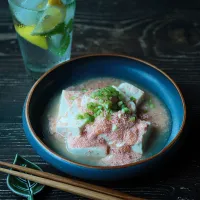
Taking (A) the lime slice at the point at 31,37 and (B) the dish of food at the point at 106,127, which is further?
(A) the lime slice at the point at 31,37

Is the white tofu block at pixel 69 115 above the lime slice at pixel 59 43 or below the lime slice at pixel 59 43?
below

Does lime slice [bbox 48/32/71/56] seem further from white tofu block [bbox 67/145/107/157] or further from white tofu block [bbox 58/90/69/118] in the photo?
white tofu block [bbox 67/145/107/157]

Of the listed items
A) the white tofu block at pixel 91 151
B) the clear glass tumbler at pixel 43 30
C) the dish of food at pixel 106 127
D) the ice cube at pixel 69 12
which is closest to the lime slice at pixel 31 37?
the clear glass tumbler at pixel 43 30

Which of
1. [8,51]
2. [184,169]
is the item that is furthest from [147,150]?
[8,51]

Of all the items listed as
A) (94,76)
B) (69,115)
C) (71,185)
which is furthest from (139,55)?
(71,185)

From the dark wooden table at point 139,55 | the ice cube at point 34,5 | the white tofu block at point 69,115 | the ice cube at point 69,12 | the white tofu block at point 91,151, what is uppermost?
the ice cube at point 34,5

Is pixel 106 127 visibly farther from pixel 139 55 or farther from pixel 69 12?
pixel 139 55

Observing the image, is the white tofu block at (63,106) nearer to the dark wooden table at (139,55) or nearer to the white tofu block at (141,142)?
the dark wooden table at (139,55)

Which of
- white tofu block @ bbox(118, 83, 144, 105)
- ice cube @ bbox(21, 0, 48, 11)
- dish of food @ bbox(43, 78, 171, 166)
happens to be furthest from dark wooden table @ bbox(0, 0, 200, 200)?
ice cube @ bbox(21, 0, 48, 11)
